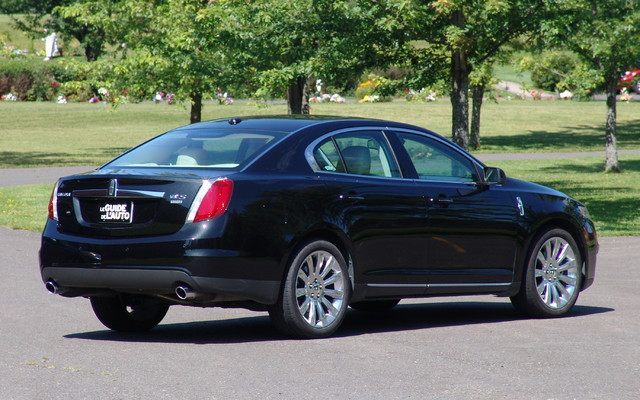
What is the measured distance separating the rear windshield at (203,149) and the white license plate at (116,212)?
48 centimetres

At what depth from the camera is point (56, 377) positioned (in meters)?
6.29

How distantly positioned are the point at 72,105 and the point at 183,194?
58489 mm

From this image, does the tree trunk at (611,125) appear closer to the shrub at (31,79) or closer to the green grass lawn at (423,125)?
the green grass lawn at (423,125)

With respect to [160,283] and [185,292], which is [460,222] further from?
[160,283]

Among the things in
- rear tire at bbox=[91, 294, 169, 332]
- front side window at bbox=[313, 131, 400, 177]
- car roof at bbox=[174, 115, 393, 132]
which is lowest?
rear tire at bbox=[91, 294, 169, 332]

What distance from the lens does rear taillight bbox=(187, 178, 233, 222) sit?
708 cm

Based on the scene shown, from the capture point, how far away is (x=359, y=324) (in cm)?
880

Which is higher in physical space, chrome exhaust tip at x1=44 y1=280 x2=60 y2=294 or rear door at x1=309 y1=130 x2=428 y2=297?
rear door at x1=309 y1=130 x2=428 y2=297

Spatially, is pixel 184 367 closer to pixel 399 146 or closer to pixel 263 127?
pixel 263 127

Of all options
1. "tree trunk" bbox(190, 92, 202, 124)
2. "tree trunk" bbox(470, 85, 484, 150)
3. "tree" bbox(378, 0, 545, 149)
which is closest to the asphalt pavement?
"tree" bbox(378, 0, 545, 149)

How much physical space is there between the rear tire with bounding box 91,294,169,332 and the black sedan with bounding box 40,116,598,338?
1 centimetres

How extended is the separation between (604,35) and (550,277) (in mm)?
17779

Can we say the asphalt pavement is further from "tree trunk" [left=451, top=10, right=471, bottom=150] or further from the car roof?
"tree trunk" [left=451, top=10, right=471, bottom=150]

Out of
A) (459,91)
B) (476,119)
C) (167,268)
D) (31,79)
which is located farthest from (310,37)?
(31,79)
